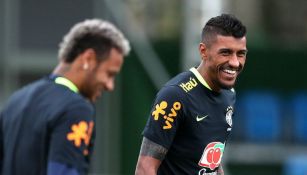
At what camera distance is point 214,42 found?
5250 mm

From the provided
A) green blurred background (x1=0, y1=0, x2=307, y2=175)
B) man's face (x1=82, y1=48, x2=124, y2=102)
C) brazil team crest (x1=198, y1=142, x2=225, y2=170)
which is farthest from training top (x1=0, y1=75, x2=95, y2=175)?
green blurred background (x1=0, y1=0, x2=307, y2=175)

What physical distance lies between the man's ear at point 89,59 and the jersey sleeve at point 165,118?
805 millimetres

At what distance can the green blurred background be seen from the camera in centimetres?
1201

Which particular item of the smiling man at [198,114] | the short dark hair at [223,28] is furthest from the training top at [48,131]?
the short dark hair at [223,28]

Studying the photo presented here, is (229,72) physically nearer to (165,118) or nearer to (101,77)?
(165,118)

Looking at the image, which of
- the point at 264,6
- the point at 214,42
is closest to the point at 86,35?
the point at 214,42

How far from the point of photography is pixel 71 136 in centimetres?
530

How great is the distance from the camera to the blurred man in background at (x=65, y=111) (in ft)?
17.4

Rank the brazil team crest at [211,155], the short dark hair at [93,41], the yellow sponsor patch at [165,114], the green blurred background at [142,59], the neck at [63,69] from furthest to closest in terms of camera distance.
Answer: the green blurred background at [142,59] → the short dark hair at [93,41] → the neck at [63,69] → the brazil team crest at [211,155] → the yellow sponsor patch at [165,114]

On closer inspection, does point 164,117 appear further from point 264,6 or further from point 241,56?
point 264,6

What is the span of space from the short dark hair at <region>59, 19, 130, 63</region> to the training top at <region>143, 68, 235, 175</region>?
2.56 ft

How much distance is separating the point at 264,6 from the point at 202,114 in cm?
1068

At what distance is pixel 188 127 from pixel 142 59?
7035 mm

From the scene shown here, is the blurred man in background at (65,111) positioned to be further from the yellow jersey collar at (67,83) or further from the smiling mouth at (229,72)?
the smiling mouth at (229,72)
